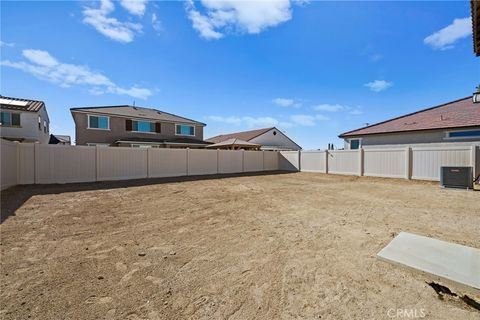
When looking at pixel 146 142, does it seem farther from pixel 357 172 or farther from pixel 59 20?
pixel 357 172

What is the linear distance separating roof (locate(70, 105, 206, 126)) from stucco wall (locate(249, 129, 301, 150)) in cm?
825

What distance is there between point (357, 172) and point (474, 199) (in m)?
6.78

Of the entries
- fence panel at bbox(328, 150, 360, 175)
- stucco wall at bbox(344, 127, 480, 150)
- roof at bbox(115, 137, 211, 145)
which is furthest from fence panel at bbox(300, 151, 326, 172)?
roof at bbox(115, 137, 211, 145)

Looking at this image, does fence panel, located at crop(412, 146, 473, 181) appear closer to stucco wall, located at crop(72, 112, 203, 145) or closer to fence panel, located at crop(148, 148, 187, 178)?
fence panel, located at crop(148, 148, 187, 178)

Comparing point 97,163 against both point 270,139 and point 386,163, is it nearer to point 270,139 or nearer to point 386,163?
point 386,163

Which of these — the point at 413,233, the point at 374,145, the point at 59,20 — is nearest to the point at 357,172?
the point at 374,145

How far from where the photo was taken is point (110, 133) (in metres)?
19.1

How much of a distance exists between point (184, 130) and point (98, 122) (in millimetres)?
7671

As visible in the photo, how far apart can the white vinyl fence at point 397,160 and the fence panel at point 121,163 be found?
11.6m

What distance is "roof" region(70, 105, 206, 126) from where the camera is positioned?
18.7 meters

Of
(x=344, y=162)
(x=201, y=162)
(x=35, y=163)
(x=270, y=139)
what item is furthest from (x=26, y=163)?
(x=270, y=139)

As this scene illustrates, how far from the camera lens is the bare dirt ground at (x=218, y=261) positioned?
6.45 feet

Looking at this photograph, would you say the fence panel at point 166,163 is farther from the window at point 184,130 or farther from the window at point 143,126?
the window at point 184,130

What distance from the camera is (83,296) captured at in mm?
2133
